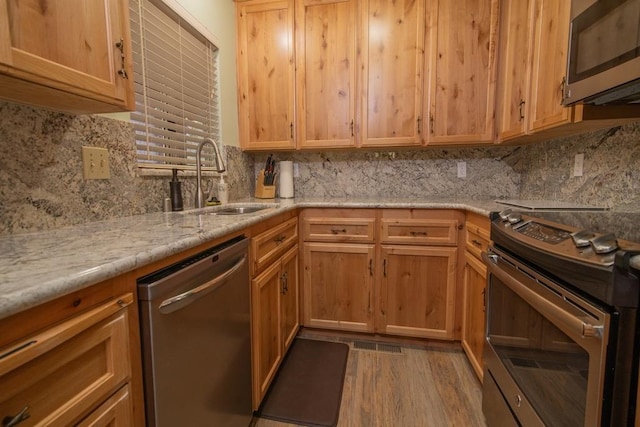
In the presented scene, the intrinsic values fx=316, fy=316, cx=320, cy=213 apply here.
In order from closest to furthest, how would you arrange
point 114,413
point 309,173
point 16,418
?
1. point 16,418
2. point 114,413
3. point 309,173

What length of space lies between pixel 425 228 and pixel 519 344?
0.96 m

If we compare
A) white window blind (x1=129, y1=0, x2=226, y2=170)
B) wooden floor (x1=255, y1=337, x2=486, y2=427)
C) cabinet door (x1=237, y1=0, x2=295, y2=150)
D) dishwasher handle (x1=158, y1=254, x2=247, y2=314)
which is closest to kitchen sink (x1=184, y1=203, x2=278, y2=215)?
white window blind (x1=129, y1=0, x2=226, y2=170)

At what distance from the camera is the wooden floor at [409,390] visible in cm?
147

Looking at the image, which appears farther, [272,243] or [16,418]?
[272,243]

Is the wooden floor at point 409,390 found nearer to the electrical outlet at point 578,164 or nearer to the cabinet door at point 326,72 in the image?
the electrical outlet at point 578,164

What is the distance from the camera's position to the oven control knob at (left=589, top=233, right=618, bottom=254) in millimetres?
702

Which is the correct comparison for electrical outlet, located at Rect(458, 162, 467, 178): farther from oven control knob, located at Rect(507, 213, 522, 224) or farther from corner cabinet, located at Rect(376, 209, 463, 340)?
oven control knob, located at Rect(507, 213, 522, 224)

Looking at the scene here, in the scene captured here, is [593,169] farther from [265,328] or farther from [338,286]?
[265,328]

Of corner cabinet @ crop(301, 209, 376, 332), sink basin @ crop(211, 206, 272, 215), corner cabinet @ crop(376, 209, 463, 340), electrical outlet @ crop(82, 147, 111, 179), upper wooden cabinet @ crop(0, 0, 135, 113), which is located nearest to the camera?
upper wooden cabinet @ crop(0, 0, 135, 113)

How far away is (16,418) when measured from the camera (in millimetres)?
487

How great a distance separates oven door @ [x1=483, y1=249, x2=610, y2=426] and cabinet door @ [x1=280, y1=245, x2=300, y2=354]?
1.04 metres

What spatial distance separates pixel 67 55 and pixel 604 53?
167 cm

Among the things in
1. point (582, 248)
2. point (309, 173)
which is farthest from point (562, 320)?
point (309, 173)

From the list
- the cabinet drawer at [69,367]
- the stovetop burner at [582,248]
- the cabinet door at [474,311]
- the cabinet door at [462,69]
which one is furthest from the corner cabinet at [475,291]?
the cabinet drawer at [69,367]
